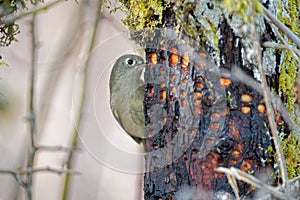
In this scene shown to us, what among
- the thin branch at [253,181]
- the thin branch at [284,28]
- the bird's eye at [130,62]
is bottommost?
the thin branch at [253,181]

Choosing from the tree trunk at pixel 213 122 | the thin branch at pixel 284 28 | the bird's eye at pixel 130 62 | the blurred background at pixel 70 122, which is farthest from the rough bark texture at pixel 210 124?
the blurred background at pixel 70 122

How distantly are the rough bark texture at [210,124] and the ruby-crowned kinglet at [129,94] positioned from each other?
0.26 m

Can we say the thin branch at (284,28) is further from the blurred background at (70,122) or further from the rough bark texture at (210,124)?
the blurred background at (70,122)

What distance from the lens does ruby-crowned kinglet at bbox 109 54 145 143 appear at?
6.36ft

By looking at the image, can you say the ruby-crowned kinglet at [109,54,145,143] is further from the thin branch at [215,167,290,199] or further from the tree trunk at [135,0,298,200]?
the thin branch at [215,167,290,199]

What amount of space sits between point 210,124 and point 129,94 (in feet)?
1.85

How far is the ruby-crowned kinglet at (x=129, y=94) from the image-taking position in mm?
1938

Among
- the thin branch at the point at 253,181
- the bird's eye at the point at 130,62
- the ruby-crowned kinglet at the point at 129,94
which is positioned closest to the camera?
the thin branch at the point at 253,181

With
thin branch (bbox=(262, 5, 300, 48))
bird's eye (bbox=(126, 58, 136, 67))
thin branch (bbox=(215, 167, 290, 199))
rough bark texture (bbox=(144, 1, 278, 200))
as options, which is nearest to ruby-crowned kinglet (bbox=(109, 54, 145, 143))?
bird's eye (bbox=(126, 58, 136, 67))

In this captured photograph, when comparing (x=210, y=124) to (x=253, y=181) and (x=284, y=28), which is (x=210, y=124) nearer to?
(x=284, y=28)

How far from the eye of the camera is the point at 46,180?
427cm

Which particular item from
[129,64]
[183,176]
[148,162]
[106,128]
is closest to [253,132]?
[183,176]

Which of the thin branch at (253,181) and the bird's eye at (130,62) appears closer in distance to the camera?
the thin branch at (253,181)

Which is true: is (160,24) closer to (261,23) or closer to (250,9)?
(261,23)
